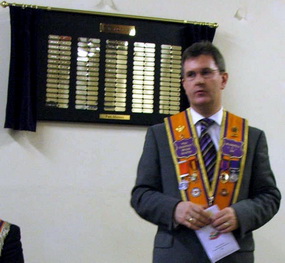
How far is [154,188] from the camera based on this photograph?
134 cm

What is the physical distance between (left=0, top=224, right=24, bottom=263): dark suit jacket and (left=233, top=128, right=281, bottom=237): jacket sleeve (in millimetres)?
915

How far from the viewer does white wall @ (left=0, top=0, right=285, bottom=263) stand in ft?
8.38

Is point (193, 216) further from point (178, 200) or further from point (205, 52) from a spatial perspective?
point (205, 52)

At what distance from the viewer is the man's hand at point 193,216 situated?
1.19 metres

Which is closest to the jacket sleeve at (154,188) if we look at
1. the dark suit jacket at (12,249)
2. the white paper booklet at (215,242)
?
the white paper booklet at (215,242)

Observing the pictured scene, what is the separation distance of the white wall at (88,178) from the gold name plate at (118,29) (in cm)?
12

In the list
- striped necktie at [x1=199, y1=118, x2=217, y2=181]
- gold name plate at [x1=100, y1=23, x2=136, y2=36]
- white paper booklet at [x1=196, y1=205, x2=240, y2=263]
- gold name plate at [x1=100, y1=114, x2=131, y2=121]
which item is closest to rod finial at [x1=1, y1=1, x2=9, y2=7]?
gold name plate at [x1=100, y1=23, x2=136, y2=36]

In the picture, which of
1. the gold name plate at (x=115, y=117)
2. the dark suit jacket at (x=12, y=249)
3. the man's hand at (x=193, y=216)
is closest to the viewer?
the man's hand at (x=193, y=216)

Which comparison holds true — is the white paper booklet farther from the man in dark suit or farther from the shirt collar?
the shirt collar

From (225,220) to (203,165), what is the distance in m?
0.20

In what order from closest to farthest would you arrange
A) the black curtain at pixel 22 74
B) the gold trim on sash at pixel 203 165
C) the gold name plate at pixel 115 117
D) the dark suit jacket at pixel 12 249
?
the gold trim on sash at pixel 203 165 < the dark suit jacket at pixel 12 249 < the black curtain at pixel 22 74 < the gold name plate at pixel 115 117

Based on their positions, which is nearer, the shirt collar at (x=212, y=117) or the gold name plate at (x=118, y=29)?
the shirt collar at (x=212, y=117)

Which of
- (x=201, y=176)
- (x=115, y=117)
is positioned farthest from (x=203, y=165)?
(x=115, y=117)

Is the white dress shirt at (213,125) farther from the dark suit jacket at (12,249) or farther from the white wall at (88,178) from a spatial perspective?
the white wall at (88,178)
